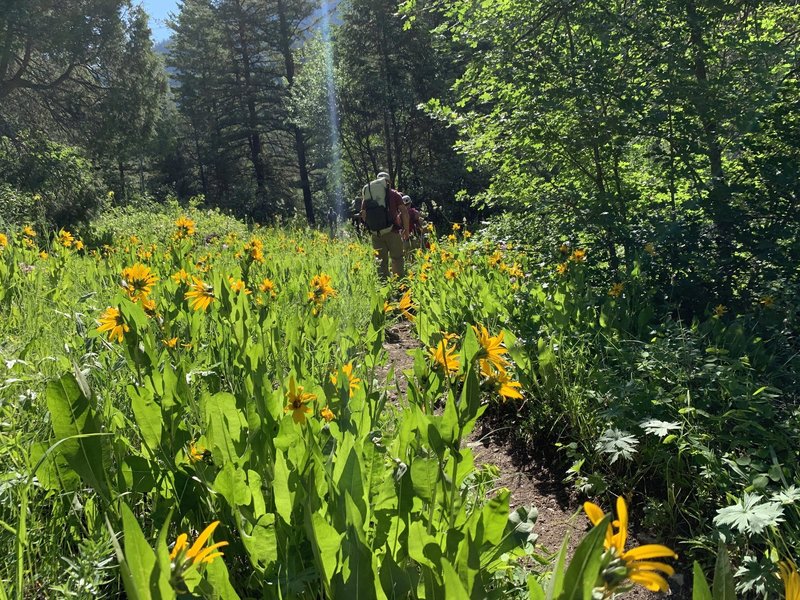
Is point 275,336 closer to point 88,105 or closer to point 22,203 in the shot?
point 22,203

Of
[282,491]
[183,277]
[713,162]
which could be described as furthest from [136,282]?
[713,162]

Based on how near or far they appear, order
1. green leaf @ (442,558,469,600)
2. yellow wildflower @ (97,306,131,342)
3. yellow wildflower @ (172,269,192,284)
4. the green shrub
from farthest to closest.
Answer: the green shrub
yellow wildflower @ (172,269,192,284)
yellow wildflower @ (97,306,131,342)
green leaf @ (442,558,469,600)

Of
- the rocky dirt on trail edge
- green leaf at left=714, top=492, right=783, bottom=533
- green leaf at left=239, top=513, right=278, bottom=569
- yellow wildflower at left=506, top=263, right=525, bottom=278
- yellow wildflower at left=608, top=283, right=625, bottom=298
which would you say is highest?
yellow wildflower at left=506, top=263, right=525, bottom=278

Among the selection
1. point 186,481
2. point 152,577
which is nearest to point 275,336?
point 186,481

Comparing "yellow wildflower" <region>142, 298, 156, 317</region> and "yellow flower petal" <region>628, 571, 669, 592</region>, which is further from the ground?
"yellow wildflower" <region>142, 298, 156, 317</region>

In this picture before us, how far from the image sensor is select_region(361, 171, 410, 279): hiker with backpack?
670 centimetres

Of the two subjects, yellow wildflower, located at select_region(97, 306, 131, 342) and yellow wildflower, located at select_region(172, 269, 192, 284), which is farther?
yellow wildflower, located at select_region(172, 269, 192, 284)

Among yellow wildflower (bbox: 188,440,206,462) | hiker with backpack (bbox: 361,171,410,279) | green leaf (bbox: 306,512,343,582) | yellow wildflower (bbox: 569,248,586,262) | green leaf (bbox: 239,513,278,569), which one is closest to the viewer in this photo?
green leaf (bbox: 306,512,343,582)

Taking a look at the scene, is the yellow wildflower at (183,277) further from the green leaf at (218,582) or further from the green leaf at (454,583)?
the green leaf at (454,583)

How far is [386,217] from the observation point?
671 cm

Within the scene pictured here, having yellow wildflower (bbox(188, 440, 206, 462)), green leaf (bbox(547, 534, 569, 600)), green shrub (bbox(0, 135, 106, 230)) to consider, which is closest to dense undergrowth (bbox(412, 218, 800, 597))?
green leaf (bbox(547, 534, 569, 600))

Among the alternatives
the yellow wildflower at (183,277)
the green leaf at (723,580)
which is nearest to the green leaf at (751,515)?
the green leaf at (723,580)

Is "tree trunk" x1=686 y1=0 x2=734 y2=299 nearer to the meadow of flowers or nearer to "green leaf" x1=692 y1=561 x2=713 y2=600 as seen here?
the meadow of flowers

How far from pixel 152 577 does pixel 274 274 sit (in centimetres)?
398
